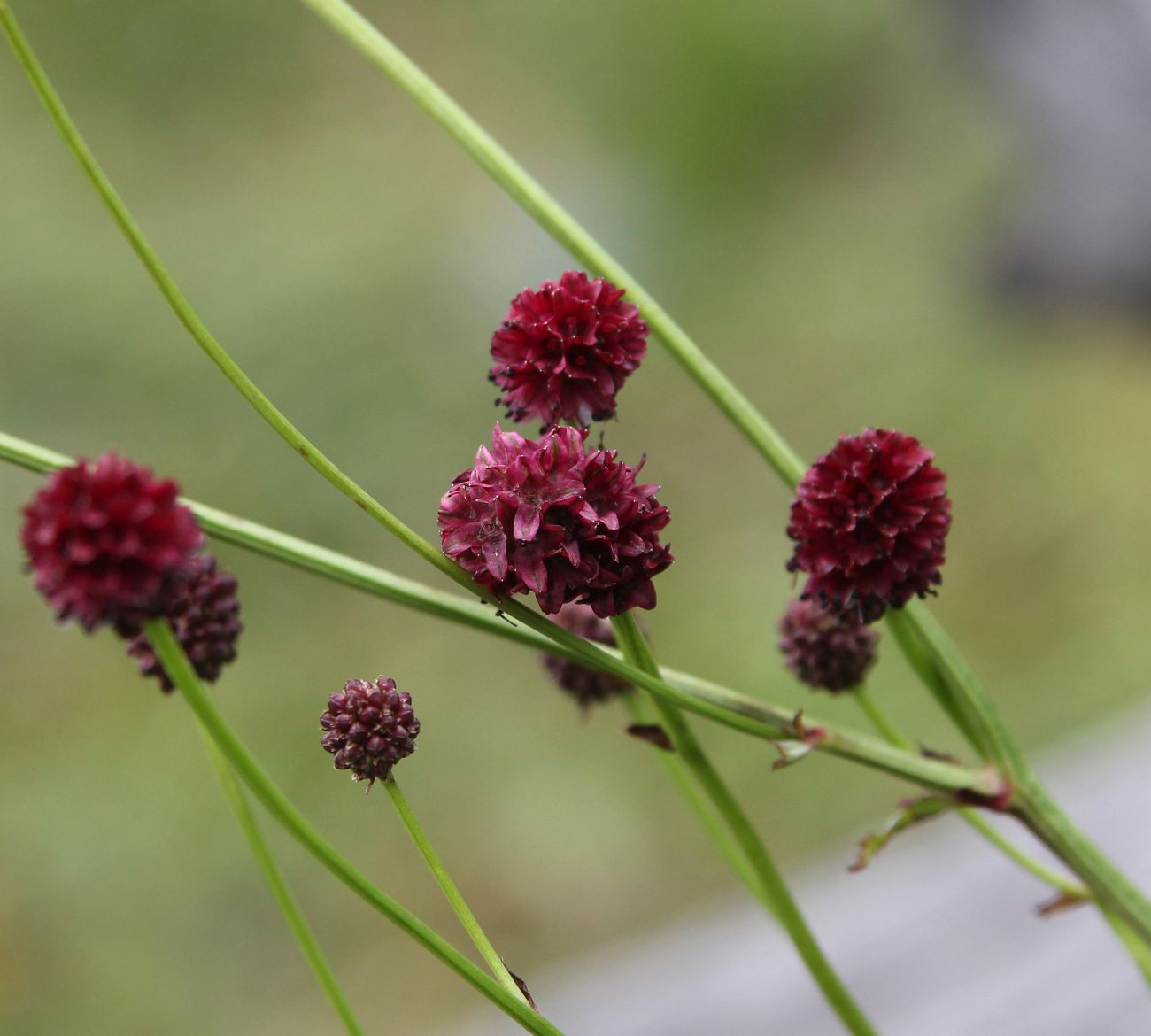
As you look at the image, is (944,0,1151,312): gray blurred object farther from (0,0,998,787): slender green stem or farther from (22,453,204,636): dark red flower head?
(22,453,204,636): dark red flower head

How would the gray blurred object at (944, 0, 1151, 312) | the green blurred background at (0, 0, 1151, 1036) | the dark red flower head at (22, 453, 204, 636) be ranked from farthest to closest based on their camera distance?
the gray blurred object at (944, 0, 1151, 312) < the green blurred background at (0, 0, 1151, 1036) < the dark red flower head at (22, 453, 204, 636)

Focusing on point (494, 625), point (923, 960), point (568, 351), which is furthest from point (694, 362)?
point (923, 960)

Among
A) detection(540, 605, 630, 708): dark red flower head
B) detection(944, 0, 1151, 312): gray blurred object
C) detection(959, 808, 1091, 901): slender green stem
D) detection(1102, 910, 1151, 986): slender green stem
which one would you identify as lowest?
detection(1102, 910, 1151, 986): slender green stem

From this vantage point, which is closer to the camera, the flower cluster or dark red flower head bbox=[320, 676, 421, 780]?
the flower cluster

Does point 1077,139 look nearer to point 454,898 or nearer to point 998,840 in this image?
point 998,840

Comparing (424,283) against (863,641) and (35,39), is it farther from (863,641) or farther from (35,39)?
(863,641)

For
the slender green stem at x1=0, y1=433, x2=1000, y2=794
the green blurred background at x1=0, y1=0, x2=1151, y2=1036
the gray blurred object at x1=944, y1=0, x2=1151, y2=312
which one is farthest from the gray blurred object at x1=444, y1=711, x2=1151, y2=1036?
the gray blurred object at x1=944, y1=0, x2=1151, y2=312

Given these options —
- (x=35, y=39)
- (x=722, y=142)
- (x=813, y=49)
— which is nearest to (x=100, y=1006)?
(x=722, y=142)
